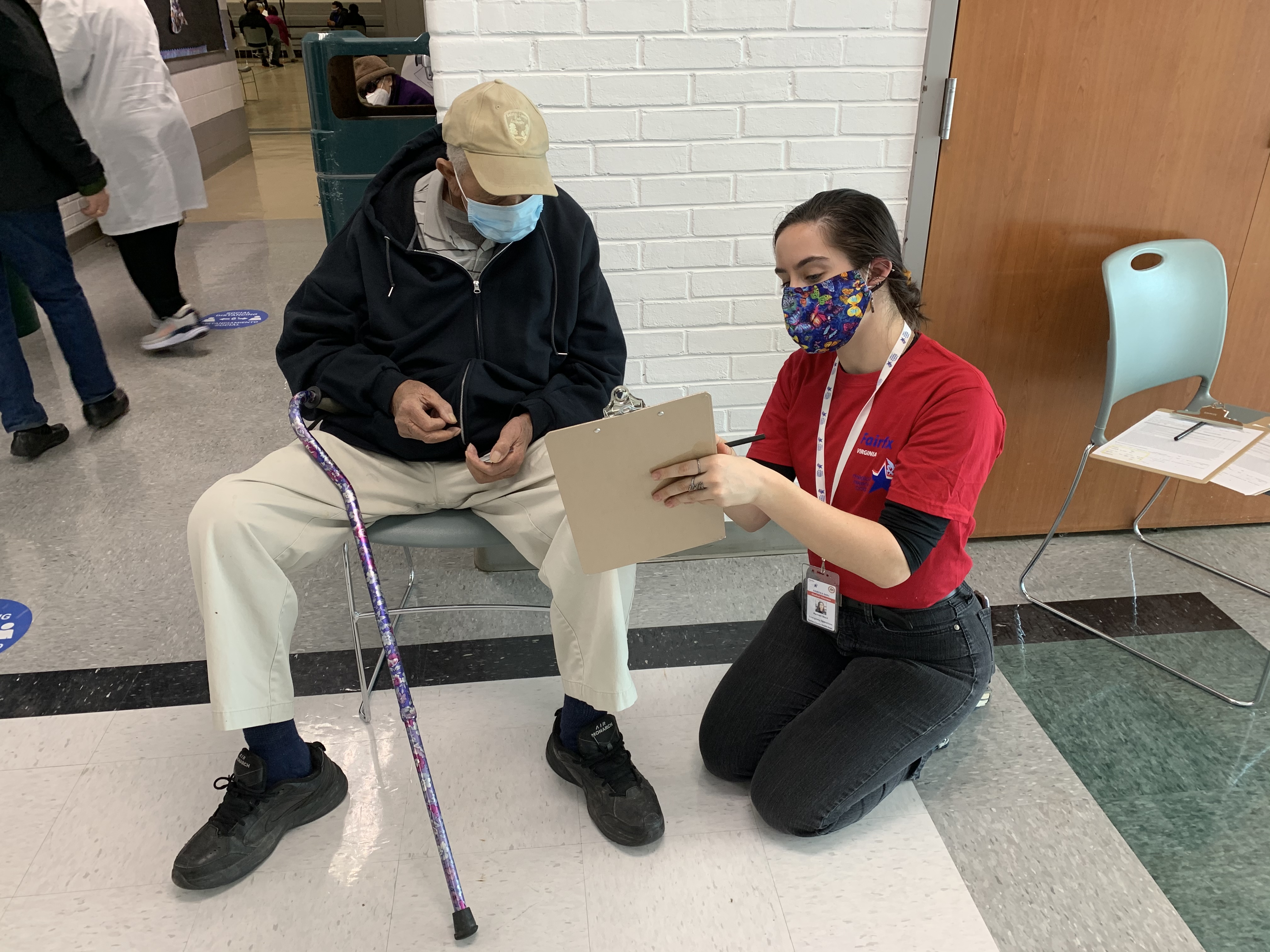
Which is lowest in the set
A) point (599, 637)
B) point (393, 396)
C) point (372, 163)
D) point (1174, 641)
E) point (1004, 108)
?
point (1174, 641)

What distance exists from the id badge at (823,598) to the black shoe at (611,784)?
1.52ft

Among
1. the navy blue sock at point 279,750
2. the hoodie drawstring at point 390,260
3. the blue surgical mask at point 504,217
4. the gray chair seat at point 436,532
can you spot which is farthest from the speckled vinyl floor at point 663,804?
the blue surgical mask at point 504,217

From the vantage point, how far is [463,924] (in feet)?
4.93

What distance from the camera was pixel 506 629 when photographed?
2.36 m

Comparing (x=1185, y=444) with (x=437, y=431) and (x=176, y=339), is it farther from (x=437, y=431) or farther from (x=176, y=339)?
(x=176, y=339)

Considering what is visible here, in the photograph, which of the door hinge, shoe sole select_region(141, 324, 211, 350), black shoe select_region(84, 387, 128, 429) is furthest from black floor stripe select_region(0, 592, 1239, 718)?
shoe sole select_region(141, 324, 211, 350)

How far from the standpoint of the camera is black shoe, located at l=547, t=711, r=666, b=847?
169cm

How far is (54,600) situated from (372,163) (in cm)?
173

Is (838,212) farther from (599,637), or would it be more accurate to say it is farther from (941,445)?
(599,637)

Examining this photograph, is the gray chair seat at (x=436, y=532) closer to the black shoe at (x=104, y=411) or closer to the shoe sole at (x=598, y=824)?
the shoe sole at (x=598, y=824)

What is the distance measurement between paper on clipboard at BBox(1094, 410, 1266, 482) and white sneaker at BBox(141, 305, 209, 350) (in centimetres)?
395

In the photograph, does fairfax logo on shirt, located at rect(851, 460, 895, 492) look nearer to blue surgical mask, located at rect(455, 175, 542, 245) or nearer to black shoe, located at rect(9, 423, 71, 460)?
blue surgical mask, located at rect(455, 175, 542, 245)

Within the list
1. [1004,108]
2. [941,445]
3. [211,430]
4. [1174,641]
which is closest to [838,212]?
[941,445]

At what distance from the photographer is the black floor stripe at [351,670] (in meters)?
2.09
